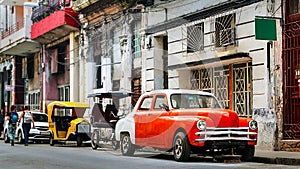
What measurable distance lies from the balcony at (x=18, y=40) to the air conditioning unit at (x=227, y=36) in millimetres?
18986

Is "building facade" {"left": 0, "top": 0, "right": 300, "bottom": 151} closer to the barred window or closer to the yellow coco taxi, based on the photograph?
the barred window

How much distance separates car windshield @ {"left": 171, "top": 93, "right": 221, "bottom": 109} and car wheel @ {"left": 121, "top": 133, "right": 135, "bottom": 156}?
7.02ft

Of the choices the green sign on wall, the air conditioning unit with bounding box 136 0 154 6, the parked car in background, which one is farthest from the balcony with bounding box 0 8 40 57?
the green sign on wall

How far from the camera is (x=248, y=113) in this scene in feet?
63.1

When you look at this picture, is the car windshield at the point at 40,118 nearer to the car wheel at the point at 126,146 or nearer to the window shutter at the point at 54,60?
the window shutter at the point at 54,60

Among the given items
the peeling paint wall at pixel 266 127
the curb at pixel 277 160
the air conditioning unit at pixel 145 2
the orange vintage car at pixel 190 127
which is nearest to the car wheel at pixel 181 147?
the orange vintage car at pixel 190 127

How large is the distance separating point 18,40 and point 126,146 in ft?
74.8

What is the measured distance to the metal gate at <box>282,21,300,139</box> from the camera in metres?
16.9

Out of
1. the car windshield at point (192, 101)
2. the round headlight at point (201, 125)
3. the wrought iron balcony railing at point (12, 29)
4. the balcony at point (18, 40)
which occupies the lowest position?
the round headlight at point (201, 125)

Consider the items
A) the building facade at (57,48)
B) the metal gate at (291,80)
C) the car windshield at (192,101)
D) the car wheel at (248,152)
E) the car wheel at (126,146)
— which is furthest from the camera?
the building facade at (57,48)

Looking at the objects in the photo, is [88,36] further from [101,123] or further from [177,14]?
[101,123]

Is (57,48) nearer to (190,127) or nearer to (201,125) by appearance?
(190,127)

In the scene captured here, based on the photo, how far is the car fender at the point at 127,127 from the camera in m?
16.2

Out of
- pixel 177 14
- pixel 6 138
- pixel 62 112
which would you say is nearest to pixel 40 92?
pixel 6 138
